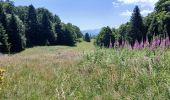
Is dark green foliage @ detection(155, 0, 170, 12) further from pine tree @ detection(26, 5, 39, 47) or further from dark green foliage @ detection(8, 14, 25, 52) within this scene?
pine tree @ detection(26, 5, 39, 47)

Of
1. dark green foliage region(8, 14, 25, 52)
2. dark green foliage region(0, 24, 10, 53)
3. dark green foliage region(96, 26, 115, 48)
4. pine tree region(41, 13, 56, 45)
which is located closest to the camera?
dark green foliage region(0, 24, 10, 53)

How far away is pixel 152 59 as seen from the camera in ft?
30.0

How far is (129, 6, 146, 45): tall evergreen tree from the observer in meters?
83.2

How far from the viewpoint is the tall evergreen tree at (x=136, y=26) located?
83.2 m

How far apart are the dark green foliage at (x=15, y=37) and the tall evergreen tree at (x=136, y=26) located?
24.5 m

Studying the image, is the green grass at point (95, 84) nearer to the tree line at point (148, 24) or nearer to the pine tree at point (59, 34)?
the tree line at point (148, 24)

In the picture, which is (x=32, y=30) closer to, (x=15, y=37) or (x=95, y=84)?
(x=15, y=37)

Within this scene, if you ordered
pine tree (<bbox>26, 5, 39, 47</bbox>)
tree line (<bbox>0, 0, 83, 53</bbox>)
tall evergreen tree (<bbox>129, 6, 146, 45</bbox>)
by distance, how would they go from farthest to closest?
pine tree (<bbox>26, 5, 39, 47</bbox>) < tree line (<bbox>0, 0, 83, 53</bbox>) < tall evergreen tree (<bbox>129, 6, 146, 45</bbox>)

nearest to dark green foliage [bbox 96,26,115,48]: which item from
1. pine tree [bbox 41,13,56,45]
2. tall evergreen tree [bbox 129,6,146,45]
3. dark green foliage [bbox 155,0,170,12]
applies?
pine tree [bbox 41,13,56,45]

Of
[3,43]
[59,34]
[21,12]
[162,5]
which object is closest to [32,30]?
[59,34]

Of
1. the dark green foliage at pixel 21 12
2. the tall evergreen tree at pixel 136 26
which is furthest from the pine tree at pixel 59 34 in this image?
the tall evergreen tree at pixel 136 26

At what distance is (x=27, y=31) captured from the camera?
10406 cm

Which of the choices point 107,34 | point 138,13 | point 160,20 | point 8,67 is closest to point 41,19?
point 107,34

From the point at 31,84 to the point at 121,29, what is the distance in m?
98.7
